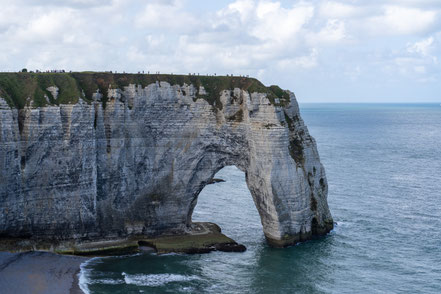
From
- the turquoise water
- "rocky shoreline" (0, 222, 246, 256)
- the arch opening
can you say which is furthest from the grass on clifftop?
the turquoise water

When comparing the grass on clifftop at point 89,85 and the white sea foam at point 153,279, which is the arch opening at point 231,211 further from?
the grass on clifftop at point 89,85

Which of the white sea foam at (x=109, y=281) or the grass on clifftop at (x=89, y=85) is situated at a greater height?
the grass on clifftop at (x=89, y=85)

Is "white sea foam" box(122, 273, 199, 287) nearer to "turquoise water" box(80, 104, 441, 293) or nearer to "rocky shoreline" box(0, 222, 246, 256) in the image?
"turquoise water" box(80, 104, 441, 293)

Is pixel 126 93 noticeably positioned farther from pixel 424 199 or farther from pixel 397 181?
pixel 397 181

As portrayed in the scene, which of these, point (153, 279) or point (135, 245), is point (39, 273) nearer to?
point (153, 279)

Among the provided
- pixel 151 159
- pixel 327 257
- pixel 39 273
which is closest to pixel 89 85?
pixel 151 159

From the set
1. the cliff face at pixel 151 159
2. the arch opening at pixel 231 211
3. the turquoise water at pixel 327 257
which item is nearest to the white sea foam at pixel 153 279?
the turquoise water at pixel 327 257
